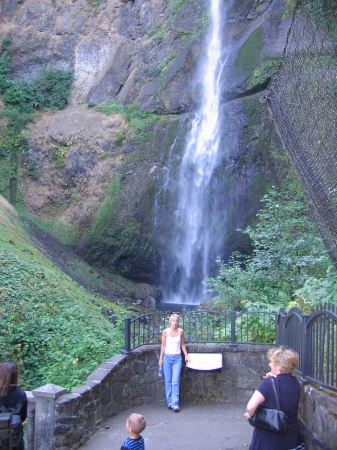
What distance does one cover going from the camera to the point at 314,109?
8047mm

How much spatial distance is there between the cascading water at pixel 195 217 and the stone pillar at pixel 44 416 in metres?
16.0

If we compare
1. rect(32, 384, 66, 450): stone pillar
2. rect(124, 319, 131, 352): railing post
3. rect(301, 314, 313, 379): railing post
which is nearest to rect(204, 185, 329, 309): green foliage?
rect(124, 319, 131, 352): railing post

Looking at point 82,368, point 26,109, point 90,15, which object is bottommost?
point 82,368

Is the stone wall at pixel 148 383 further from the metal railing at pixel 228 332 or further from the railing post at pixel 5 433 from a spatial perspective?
the railing post at pixel 5 433

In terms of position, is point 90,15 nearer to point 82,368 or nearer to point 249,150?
point 249,150

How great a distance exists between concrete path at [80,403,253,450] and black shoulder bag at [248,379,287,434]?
7.03 feet

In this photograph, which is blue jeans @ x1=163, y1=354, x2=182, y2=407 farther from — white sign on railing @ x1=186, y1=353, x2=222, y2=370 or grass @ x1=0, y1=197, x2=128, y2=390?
grass @ x1=0, y1=197, x2=128, y2=390

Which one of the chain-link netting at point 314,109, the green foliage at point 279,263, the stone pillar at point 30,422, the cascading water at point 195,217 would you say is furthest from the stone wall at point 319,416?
the cascading water at point 195,217

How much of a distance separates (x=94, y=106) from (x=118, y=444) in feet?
73.4

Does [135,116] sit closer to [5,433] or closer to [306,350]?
[306,350]

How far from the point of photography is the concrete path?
229 inches

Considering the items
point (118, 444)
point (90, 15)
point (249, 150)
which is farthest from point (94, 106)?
point (118, 444)

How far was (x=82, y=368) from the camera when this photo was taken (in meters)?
7.54

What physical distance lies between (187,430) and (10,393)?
8.85 feet
